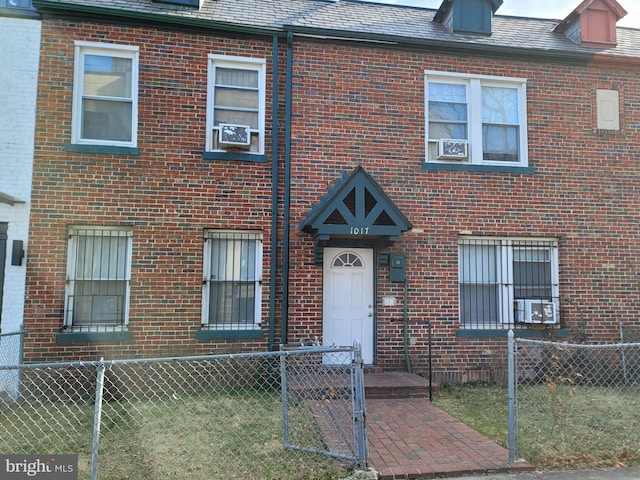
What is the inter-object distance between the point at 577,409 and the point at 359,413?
431cm

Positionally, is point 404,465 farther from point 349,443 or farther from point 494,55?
point 494,55

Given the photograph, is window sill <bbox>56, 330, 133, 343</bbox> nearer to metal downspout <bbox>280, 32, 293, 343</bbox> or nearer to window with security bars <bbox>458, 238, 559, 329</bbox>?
metal downspout <bbox>280, 32, 293, 343</bbox>

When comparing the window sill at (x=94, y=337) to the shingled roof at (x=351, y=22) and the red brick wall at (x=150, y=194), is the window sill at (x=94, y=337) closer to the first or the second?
the red brick wall at (x=150, y=194)

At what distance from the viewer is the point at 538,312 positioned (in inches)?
333

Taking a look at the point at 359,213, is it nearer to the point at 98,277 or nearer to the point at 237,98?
the point at 237,98

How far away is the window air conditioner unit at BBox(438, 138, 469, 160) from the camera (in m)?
8.62

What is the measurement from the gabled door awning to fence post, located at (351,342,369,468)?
345 centimetres

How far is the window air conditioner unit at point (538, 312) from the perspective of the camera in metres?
8.44

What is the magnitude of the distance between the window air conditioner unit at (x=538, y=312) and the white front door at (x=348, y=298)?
288 cm

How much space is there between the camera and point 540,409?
6789mm

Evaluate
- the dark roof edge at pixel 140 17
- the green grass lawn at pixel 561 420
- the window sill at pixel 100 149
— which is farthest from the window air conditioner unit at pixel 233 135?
the green grass lawn at pixel 561 420

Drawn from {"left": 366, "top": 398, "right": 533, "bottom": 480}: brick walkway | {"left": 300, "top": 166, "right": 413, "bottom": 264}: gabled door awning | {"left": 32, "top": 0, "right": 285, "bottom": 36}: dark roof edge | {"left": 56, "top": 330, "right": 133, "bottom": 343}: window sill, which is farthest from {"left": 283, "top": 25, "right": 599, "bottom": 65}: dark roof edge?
{"left": 366, "top": 398, "right": 533, "bottom": 480}: brick walkway

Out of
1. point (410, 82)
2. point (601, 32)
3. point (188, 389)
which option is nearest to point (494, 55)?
point (410, 82)

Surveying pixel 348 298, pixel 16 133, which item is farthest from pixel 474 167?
pixel 16 133
